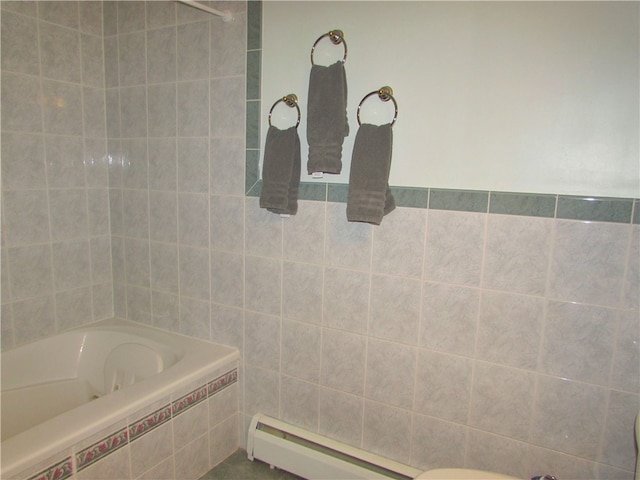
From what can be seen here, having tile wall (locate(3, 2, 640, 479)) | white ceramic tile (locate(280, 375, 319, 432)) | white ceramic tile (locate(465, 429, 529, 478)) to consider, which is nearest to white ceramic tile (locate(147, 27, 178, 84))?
tile wall (locate(3, 2, 640, 479))

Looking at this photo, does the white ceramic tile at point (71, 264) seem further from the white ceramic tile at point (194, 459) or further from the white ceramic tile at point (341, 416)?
the white ceramic tile at point (341, 416)

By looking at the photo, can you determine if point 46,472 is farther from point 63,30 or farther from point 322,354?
point 63,30

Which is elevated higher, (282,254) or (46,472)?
(282,254)

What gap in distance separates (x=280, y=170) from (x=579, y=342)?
1178 millimetres

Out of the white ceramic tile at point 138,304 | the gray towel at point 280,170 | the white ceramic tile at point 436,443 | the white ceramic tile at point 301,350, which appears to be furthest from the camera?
the white ceramic tile at point 138,304

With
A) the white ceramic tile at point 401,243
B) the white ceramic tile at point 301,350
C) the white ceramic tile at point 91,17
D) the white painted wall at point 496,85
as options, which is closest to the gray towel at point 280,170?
the white painted wall at point 496,85

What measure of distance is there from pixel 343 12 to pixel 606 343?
1427 millimetres

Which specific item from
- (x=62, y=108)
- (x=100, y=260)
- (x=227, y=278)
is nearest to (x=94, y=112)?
(x=62, y=108)

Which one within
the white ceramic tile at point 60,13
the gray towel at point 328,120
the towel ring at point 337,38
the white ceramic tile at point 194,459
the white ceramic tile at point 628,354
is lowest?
the white ceramic tile at point 194,459

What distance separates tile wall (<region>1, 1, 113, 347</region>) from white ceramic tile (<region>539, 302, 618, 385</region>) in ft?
7.05

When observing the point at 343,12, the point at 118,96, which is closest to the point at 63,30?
the point at 118,96

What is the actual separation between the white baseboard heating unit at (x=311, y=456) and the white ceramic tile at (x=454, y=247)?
77 centimetres

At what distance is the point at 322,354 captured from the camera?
1.72 m

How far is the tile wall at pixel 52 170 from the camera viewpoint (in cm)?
181
